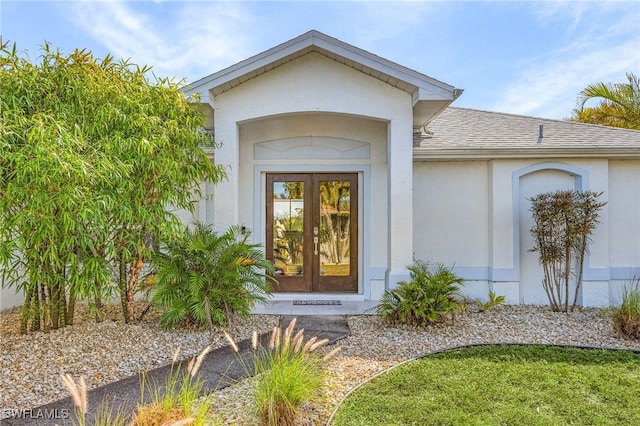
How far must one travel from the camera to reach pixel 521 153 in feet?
26.0

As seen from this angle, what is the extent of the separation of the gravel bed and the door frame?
161 cm

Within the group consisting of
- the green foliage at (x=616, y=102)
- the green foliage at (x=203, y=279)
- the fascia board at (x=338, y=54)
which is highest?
the green foliage at (x=616, y=102)

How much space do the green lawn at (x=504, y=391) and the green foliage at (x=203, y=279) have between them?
2.81 metres

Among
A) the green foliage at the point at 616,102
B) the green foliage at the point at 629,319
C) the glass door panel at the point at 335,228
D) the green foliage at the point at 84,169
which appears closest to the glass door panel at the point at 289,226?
the glass door panel at the point at 335,228

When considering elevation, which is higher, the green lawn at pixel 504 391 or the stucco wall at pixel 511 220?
the stucco wall at pixel 511 220

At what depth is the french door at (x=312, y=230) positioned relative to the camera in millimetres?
8414

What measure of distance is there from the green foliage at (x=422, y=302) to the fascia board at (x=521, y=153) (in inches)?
113

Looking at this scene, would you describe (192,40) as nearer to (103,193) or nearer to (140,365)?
(103,193)

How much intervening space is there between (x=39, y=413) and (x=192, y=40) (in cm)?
917

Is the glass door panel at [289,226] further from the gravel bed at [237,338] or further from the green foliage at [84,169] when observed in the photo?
the green foliage at [84,169]

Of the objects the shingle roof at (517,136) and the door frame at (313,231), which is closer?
the shingle roof at (517,136)

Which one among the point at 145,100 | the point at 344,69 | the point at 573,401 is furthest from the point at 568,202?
the point at 145,100

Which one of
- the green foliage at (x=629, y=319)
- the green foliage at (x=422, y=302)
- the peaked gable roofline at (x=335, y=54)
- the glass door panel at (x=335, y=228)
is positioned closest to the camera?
the green foliage at (x=629, y=319)

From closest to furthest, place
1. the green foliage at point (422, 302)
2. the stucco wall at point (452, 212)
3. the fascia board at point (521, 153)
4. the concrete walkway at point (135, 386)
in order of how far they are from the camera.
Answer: the concrete walkway at point (135, 386) → the green foliage at point (422, 302) → the fascia board at point (521, 153) → the stucco wall at point (452, 212)
